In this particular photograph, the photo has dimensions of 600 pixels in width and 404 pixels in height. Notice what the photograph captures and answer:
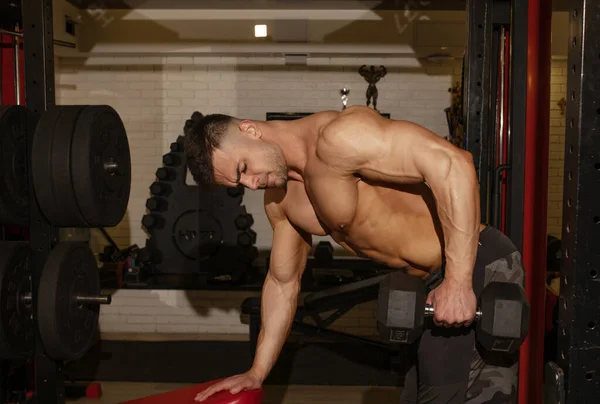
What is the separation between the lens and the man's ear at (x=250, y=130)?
2006mm

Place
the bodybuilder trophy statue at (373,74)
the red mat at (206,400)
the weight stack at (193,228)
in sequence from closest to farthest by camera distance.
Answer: the red mat at (206,400) < the weight stack at (193,228) < the bodybuilder trophy statue at (373,74)

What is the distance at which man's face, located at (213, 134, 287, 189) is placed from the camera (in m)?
1.98

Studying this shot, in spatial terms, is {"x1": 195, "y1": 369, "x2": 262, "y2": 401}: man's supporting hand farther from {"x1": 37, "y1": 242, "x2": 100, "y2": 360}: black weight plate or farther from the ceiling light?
the ceiling light

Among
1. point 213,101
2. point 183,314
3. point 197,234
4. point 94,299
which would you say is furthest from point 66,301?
point 213,101


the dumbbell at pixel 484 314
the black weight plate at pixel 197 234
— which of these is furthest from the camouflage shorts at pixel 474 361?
the black weight plate at pixel 197 234

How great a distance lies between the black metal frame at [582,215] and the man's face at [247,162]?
1173mm

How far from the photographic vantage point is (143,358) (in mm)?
4727

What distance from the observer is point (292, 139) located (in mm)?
2039

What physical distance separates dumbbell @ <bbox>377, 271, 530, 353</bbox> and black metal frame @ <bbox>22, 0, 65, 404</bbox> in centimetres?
155

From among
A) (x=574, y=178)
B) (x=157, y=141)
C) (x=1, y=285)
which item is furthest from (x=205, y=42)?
(x=574, y=178)

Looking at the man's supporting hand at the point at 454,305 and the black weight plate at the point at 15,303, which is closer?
the man's supporting hand at the point at 454,305

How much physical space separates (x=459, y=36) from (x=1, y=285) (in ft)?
14.1

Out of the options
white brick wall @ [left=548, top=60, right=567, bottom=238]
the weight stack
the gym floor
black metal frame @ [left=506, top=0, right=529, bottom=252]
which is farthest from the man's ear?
white brick wall @ [left=548, top=60, right=567, bottom=238]

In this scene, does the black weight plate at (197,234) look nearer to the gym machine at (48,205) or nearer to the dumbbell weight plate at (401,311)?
the gym machine at (48,205)
